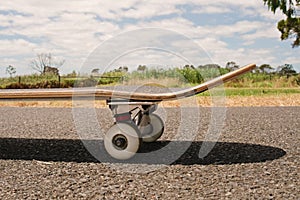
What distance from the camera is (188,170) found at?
3348 millimetres

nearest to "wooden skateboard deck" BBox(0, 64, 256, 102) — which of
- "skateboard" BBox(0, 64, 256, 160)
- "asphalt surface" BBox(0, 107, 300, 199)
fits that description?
"skateboard" BBox(0, 64, 256, 160)

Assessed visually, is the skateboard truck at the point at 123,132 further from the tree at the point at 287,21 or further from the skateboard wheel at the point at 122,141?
the tree at the point at 287,21

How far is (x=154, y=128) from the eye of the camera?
14.2ft

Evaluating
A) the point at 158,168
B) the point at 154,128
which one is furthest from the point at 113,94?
the point at 154,128

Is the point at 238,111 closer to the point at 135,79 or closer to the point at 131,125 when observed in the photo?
the point at 135,79

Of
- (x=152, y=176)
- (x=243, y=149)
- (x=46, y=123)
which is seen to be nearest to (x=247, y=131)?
(x=243, y=149)

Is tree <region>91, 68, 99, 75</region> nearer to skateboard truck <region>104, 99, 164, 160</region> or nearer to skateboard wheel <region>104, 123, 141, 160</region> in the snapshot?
skateboard truck <region>104, 99, 164, 160</region>

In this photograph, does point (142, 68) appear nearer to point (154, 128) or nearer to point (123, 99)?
point (123, 99)

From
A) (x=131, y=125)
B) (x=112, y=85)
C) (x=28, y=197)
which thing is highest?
(x=112, y=85)

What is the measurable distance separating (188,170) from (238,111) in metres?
5.11

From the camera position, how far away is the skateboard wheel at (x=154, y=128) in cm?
428

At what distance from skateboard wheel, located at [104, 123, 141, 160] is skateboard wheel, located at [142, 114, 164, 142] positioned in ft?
2.22

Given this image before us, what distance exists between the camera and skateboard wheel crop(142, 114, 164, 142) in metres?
4.28

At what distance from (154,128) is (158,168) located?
0.93 metres
